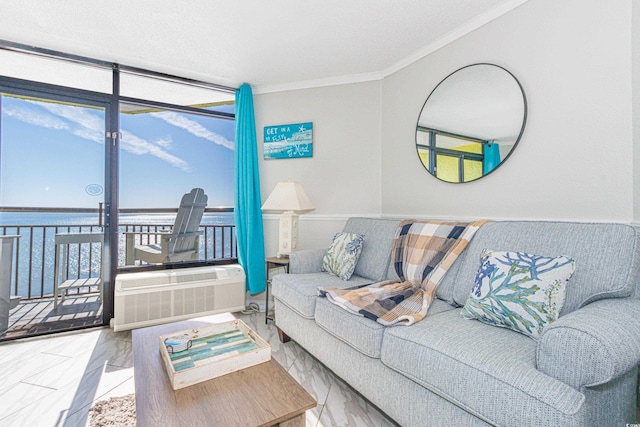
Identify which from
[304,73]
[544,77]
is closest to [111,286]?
[304,73]

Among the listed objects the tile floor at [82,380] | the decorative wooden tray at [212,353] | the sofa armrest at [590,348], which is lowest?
the tile floor at [82,380]

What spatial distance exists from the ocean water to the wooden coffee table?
78.8 inches

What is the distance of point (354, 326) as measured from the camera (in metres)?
1.50

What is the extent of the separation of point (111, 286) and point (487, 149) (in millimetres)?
3299

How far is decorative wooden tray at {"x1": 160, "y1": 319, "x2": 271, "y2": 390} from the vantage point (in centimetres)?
111

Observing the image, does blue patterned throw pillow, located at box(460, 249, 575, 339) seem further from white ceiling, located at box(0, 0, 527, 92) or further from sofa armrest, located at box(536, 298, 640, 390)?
white ceiling, located at box(0, 0, 527, 92)

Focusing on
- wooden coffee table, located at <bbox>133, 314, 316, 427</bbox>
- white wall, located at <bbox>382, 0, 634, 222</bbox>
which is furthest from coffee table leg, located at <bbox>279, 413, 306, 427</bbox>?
white wall, located at <bbox>382, 0, 634, 222</bbox>

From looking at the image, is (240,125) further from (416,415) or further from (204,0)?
(416,415)

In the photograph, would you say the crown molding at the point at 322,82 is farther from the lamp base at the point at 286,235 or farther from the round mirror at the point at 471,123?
the lamp base at the point at 286,235

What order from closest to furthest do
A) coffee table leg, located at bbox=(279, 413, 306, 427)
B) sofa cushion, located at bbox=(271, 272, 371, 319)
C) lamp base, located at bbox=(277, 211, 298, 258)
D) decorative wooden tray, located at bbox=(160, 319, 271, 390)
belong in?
1. coffee table leg, located at bbox=(279, 413, 306, 427)
2. decorative wooden tray, located at bbox=(160, 319, 271, 390)
3. sofa cushion, located at bbox=(271, 272, 371, 319)
4. lamp base, located at bbox=(277, 211, 298, 258)

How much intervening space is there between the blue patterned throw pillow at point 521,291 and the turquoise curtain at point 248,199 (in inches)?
85.9

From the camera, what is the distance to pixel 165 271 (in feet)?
9.37

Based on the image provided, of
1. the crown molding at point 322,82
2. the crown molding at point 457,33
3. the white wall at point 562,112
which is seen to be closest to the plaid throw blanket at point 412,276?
the white wall at point 562,112

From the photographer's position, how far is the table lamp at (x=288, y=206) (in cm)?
268
